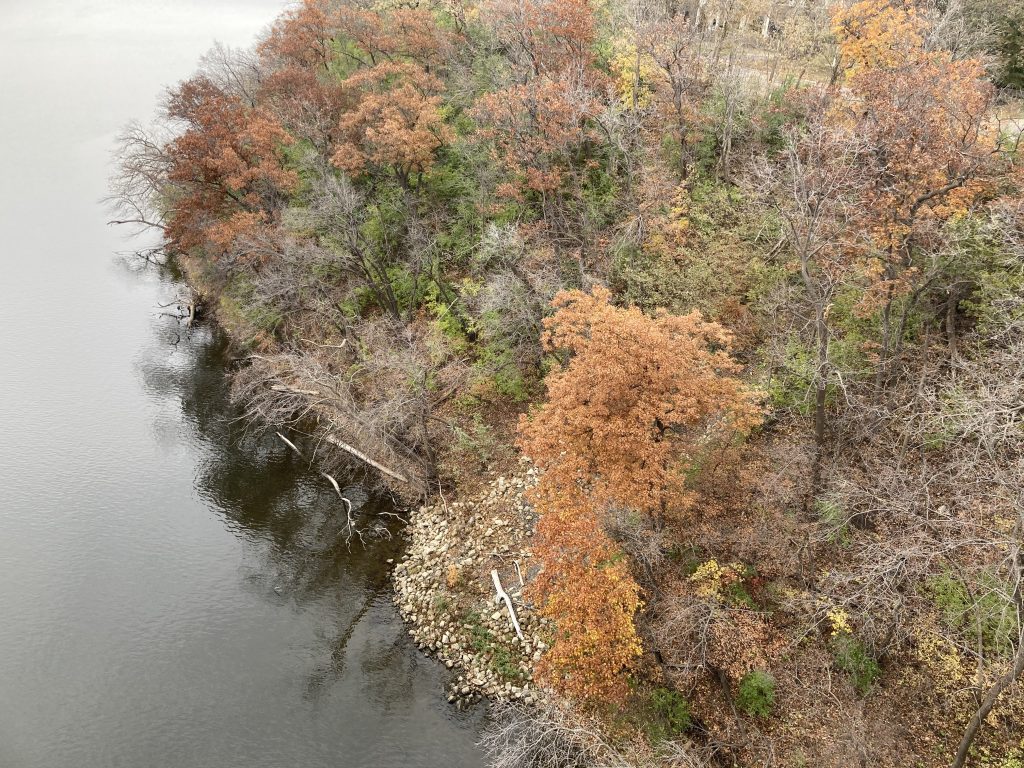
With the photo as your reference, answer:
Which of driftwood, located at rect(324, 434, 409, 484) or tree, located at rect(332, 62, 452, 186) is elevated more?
tree, located at rect(332, 62, 452, 186)

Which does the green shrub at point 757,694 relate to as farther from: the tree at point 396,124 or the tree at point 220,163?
the tree at point 220,163

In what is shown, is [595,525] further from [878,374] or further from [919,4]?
[919,4]

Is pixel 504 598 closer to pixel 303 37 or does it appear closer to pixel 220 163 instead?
pixel 220 163

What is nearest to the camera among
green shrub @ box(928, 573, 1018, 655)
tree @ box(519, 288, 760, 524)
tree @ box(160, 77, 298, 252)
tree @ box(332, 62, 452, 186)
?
green shrub @ box(928, 573, 1018, 655)

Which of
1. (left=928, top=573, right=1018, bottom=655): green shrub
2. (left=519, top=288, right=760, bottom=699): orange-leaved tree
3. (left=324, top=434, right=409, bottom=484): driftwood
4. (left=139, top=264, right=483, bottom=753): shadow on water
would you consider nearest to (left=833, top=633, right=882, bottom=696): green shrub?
(left=928, top=573, right=1018, bottom=655): green shrub

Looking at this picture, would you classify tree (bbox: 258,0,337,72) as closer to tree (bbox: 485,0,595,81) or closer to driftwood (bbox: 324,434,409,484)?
tree (bbox: 485,0,595,81)

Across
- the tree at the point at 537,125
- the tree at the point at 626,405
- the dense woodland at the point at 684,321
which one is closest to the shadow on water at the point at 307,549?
the dense woodland at the point at 684,321
